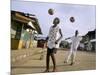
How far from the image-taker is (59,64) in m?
2.11

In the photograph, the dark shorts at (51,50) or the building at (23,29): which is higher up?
the building at (23,29)

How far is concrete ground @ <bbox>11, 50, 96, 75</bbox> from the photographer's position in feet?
6.42

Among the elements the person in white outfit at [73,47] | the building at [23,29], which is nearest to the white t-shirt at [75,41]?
the person in white outfit at [73,47]

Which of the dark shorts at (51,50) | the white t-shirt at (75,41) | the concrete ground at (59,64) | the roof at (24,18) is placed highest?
the roof at (24,18)

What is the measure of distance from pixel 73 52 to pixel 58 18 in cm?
40

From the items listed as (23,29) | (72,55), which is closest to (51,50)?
(72,55)

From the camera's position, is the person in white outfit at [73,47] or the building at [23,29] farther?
the person in white outfit at [73,47]

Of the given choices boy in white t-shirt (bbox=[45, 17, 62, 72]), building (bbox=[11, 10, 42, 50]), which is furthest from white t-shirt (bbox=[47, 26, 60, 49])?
building (bbox=[11, 10, 42, 50])

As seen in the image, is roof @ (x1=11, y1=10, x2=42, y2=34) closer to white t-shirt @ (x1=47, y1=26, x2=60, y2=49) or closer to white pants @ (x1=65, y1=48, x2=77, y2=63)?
white t-shirt @ (x1=47, y1=26, x2=60, y2=49)

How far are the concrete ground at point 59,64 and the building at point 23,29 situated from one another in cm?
15

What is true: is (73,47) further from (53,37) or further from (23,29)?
(23,29)

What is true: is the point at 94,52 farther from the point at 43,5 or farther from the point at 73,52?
the point at 43,5

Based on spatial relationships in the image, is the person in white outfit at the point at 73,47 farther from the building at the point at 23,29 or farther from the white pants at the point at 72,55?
the building at the point at 23,29

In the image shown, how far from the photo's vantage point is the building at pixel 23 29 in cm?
194
